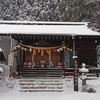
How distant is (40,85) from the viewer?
9.62 meters

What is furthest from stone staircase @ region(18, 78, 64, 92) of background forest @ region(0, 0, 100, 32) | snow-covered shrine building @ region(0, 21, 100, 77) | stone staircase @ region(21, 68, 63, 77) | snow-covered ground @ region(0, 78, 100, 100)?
background forest @ region(0, 0, 100, 32)

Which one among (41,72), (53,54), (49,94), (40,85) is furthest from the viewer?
(53,54)

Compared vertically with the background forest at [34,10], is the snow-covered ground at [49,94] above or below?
below

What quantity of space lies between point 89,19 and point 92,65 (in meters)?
10.4

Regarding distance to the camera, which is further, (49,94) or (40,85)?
(40,85)

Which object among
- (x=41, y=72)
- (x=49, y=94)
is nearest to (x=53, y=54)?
(x=41, y=72)

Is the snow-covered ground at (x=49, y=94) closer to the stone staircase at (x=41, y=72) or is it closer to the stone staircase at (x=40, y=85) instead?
the stone staircase at (x=40, y=85)

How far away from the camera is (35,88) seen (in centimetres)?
939

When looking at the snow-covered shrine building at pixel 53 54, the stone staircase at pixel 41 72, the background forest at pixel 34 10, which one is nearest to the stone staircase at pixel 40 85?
the stone staircase at pixel 41 72

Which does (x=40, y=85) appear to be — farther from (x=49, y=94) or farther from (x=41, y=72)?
(x=41, y=72)

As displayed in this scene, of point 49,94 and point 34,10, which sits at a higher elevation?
point 34,10

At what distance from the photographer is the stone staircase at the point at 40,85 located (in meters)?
9.16

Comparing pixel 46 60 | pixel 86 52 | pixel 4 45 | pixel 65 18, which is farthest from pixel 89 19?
pixel 4 45

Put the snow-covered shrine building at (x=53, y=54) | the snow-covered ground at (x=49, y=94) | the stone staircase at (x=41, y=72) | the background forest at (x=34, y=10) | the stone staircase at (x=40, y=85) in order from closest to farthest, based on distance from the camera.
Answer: the snow-covered ground at (x=49, y=94)
the stone staircase at (x=40, y=85)
the stone staircase at (x=41, y=72)
the snow-covered shrine building at (x=53, y=54)
the background forest at (x=34, y=10)
